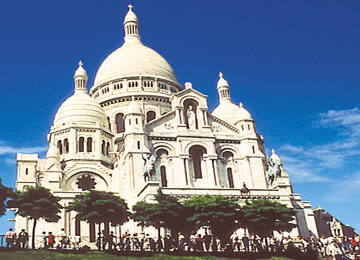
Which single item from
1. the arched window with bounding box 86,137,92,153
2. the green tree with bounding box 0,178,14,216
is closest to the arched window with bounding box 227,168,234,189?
the arched window with bounding box 86,137,92,153

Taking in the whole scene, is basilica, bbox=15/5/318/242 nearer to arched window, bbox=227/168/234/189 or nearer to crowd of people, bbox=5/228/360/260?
arched window, bbox=227/168/234/189

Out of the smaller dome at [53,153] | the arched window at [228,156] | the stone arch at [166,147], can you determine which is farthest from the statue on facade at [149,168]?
the smaller dome at [53,153]

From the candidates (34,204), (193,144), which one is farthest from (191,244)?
(193,144)

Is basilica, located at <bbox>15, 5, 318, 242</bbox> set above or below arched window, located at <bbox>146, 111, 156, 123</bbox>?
below

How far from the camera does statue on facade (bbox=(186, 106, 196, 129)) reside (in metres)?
58.4

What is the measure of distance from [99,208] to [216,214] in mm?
9913

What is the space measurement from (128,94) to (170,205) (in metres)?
38.2

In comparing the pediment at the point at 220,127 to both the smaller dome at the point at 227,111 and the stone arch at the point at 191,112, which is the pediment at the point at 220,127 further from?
the smaller dome at the point at 227,111

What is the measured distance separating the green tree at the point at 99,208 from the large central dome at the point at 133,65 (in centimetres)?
4102

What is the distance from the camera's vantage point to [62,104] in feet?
226

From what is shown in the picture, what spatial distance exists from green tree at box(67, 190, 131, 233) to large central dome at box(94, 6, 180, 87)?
41024 mm

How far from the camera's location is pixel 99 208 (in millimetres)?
38438

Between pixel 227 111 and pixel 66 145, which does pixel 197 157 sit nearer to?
pixel 227 111

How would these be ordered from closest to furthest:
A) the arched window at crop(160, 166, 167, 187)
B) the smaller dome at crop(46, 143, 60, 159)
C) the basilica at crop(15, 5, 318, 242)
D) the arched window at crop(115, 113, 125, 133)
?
the basilica at crop(15, 5, 318, 242), the arched window at crop(160, 166, 167, 187), the smaller dome at crop(46, 143, 60, 159), the arched window at crop(115, 113, 125, 133)
